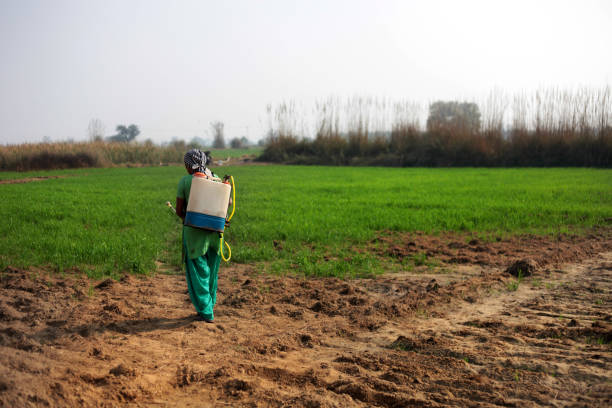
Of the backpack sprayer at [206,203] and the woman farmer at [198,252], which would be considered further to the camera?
the woman farmer at [198,252]

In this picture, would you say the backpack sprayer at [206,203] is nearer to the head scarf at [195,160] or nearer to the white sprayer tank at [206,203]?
the white sprayer tank at [206,203]

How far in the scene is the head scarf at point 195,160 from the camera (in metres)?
4.95

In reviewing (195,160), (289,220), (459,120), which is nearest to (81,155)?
(459,120)

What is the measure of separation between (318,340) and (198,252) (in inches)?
58.9

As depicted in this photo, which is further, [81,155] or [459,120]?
[81,155]

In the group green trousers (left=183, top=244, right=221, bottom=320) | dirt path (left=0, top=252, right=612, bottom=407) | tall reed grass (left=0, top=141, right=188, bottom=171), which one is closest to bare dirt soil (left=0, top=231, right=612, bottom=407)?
dirt path (left=0, top=252, right=612, bottom=407)

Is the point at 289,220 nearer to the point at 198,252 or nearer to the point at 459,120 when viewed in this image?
the point at 198,252

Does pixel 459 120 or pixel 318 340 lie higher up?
pixel 459 120

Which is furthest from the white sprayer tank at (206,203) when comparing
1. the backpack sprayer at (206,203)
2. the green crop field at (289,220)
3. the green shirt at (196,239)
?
the green crop field at (289,220)

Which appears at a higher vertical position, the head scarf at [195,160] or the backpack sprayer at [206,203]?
the head scarf at [195,160]

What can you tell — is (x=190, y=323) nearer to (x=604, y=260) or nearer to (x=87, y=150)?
(x=604, y=260)

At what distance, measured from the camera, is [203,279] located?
16.3 ft

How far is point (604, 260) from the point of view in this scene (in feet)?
24.2

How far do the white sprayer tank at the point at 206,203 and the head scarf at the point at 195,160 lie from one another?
0.71 ft
